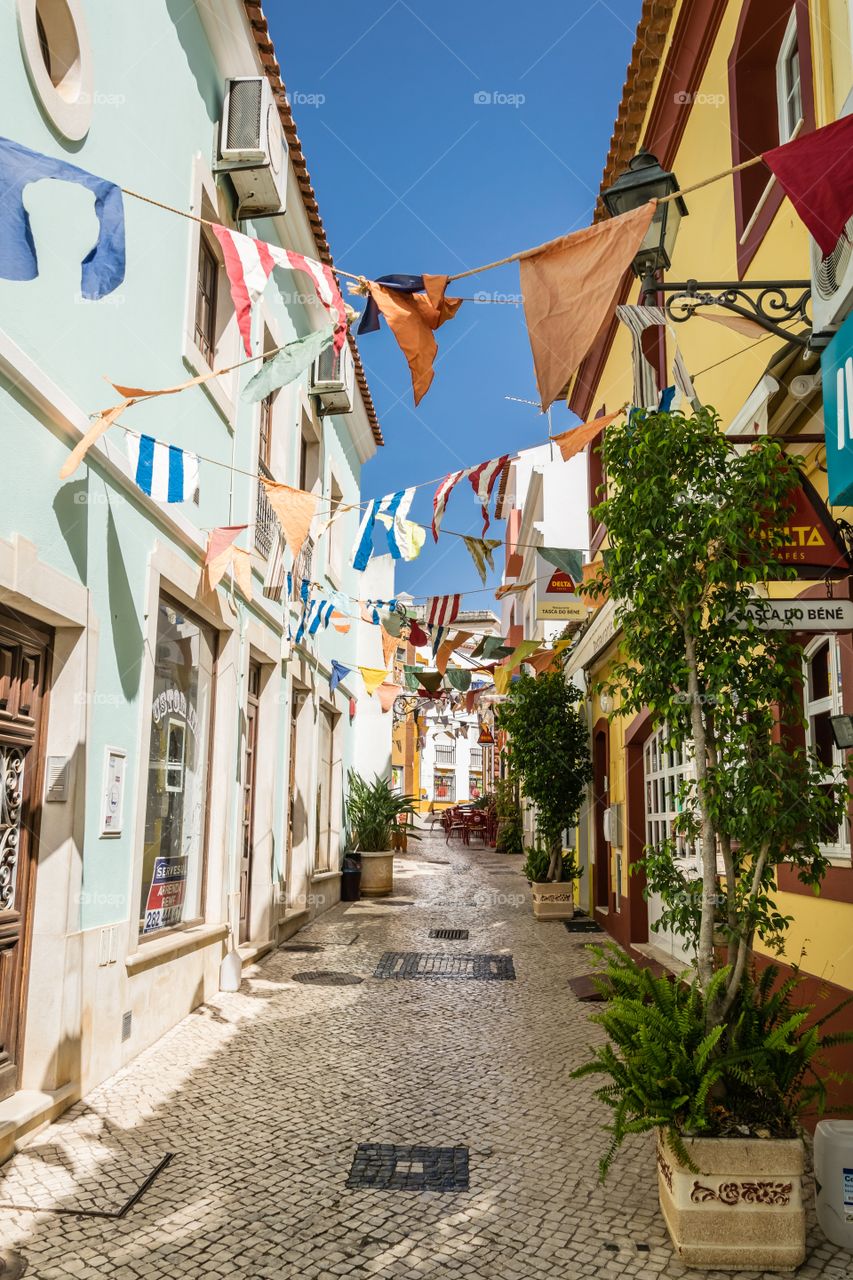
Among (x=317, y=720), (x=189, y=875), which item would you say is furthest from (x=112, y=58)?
(x=317, y=720)

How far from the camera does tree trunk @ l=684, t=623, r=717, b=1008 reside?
12.5ft

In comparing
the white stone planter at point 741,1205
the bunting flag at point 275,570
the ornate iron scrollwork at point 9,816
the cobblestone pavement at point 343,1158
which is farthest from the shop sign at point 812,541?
the bunting flag at point 275,570

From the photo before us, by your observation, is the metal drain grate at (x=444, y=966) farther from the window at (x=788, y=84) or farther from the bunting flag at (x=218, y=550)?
the window at (x=788, y=84)

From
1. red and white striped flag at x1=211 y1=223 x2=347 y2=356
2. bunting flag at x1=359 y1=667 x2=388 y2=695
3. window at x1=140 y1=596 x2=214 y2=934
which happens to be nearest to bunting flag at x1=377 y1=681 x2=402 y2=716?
bunting flag at x1=359 y1=667 x2=388 y2=695

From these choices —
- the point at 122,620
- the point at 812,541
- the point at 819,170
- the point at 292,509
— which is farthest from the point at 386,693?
the point at 819,170

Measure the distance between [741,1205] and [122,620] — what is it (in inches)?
168

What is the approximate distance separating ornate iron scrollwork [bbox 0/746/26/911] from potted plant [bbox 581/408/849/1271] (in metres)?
2.74

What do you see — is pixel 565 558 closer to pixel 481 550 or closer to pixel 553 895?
pixel 481 550

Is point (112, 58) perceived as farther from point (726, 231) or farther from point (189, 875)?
point (189, 875)

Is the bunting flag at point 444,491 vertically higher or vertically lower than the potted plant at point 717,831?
higher

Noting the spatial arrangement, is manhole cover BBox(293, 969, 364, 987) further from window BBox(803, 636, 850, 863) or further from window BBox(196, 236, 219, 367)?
window BBox(196, 236, 219, 367)

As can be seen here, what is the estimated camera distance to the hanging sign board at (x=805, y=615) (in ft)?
12.5

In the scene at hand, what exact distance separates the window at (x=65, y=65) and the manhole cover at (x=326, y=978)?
21.0 ft

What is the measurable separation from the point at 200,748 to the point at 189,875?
991 mm
